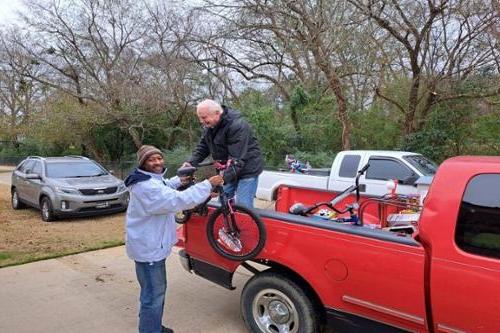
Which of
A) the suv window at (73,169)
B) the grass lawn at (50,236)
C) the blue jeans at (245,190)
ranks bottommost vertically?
the grass lawn at (50,236)

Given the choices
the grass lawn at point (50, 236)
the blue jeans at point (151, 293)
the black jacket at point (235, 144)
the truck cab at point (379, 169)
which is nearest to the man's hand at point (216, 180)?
the black jacket at point (235, 144)

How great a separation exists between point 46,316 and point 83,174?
725 centimetres

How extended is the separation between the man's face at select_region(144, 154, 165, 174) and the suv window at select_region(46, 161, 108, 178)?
839 centimetres

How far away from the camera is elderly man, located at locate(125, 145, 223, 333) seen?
352 centimetres

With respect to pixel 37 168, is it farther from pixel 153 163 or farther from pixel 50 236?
pixel 153 163

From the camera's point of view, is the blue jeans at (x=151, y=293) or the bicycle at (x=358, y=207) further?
the bicycle at (x=358, y=207)

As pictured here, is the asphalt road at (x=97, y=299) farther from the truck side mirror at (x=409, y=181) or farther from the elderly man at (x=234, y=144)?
the truck side mirror at (x=409, y=181)

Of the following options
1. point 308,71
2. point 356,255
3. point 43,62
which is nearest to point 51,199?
point 356,255

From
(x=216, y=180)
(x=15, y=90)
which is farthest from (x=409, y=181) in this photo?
(x=15, y=90)

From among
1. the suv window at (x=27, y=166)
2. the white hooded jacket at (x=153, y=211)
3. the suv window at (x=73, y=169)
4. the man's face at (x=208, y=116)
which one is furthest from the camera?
the suv window at (x=27, y=166)

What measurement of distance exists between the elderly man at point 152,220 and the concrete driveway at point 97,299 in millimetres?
745

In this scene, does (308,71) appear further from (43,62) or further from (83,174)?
(43,62)

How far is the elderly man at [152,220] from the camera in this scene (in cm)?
352

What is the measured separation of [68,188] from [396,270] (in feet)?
29.3
